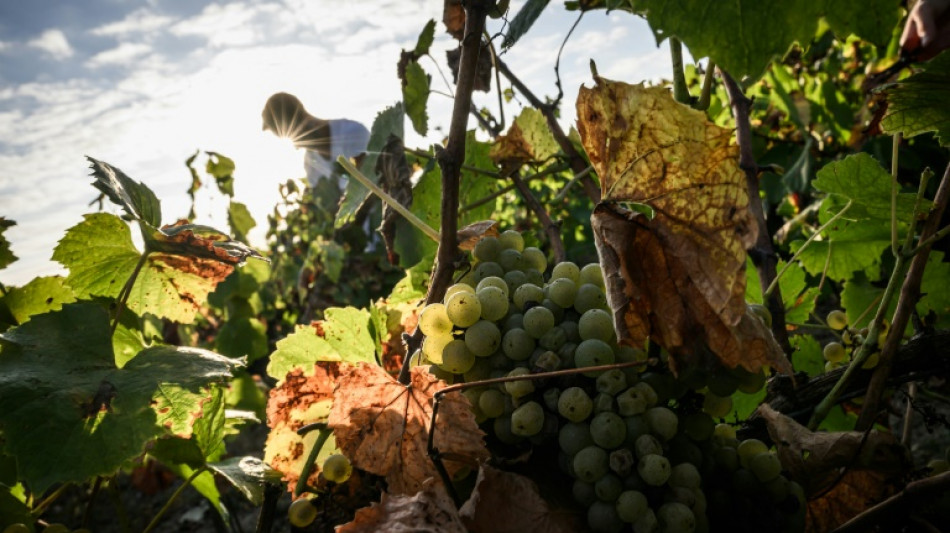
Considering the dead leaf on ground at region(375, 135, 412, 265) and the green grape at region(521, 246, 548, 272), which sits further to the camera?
the dead leaf on ground at region(375, 135, 412, 265)

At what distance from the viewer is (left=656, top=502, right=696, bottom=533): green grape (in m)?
0.54

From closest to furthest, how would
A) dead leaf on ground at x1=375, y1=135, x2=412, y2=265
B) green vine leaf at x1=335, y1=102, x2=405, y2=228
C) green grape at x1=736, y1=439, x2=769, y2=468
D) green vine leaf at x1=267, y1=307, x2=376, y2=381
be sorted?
green grape at x1=736, y1=439, x2=769, y2=468
green vine leaf at x1=267, y1=307, x2=376, y2=381
dead leaf on ground at x1=375, y1=135, x2=412, y2=265
green vine leaf at x1=335, y1=102, x2=405, y2=228

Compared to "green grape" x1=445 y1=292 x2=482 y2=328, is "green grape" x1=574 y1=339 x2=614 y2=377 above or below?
below

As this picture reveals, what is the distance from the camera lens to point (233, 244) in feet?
3.15

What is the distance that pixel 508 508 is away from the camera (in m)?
0.56

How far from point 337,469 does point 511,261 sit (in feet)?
1.06

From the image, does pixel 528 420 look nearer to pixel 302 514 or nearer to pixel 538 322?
pixel 538 322

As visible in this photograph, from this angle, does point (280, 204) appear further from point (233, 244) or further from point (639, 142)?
point (639, 142)

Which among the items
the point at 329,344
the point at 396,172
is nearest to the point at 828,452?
the point at 329,344

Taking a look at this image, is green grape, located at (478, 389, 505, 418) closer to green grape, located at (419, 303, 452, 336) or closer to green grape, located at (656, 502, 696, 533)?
green grape, located at (419, 303, 452, 336)

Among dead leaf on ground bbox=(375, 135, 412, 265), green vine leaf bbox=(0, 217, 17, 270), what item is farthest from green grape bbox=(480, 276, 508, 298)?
green vine leaf bbox=(0, 217, 17, 270)

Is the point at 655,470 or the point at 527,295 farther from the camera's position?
the point at 527,295

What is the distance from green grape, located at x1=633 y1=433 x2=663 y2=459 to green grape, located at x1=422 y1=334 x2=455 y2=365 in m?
0.23

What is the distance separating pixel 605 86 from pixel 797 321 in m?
0.79
